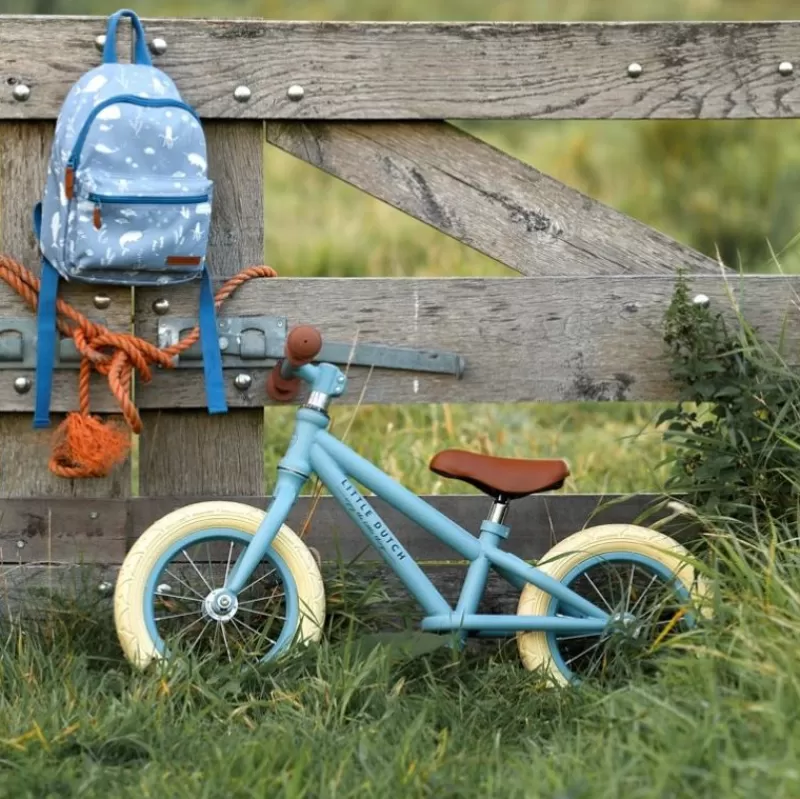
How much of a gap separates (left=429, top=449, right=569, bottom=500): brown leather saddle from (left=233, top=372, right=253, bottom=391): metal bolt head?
53cm

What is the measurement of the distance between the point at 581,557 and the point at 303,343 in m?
0.88

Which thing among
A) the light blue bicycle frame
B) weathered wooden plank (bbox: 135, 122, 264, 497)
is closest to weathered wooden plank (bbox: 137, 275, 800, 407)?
weathered wooden plank (bbox: 135, 122, 264, 497)

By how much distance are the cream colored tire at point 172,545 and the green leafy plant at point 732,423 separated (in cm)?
97

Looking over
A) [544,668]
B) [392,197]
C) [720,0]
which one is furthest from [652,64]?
[720,0]

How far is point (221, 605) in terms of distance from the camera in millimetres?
3312

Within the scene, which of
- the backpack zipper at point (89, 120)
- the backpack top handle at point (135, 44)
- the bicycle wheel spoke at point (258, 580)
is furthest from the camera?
the bicycle wheel spoke at point (258, 580)

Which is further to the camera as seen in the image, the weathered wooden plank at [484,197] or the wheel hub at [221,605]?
the weathered wooden plank at [484,197]

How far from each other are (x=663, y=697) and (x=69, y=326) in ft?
5.69

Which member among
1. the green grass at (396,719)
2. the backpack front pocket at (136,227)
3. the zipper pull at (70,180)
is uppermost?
the zipper pull at (70,180)

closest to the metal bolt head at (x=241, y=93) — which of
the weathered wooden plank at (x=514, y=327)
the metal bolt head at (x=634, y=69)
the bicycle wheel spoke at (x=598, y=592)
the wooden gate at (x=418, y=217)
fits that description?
the wooden gate at (x=418, y=217)

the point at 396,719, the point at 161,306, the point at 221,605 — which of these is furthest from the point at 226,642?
the point at 161,306

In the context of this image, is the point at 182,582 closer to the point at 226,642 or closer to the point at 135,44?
the point at 226,642

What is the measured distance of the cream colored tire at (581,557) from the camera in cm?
348

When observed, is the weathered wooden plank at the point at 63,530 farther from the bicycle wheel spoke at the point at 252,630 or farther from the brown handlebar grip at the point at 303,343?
the brown handlebar grip at the point at 303,343
